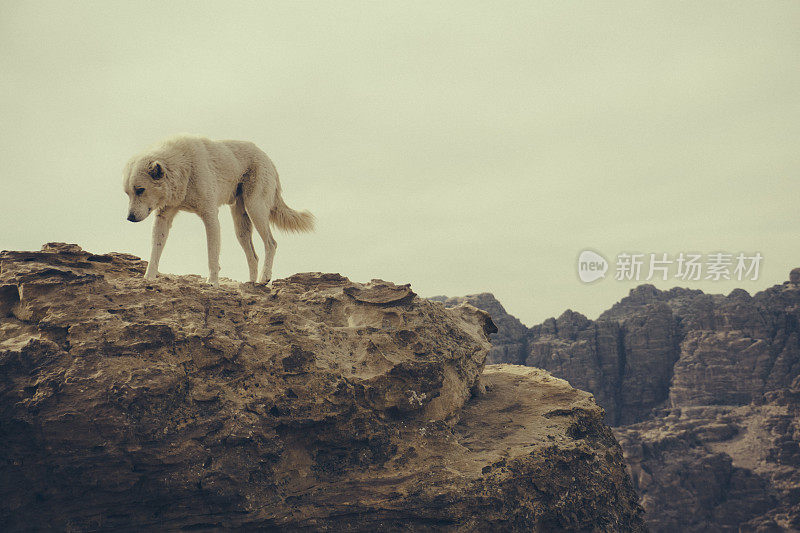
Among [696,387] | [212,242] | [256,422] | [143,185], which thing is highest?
[143,185]

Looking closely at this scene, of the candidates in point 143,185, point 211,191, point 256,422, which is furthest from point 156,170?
point 256,422

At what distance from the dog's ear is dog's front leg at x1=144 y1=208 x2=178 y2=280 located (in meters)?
0.68

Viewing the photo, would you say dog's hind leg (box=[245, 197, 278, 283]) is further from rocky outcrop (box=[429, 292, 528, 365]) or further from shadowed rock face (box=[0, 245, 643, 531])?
rocky outcrop (box=[429, 292, 528, 365])

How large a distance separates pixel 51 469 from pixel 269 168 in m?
5.40

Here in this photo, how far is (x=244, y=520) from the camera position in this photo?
6320 millimetres

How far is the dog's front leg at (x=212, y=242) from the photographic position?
8.45 meters

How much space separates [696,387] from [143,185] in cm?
6855

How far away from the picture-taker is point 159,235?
833 cm

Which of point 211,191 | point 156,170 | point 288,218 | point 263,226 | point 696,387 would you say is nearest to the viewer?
point 156,170

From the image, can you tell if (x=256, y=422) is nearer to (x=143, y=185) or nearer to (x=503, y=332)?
(x=143, y=185)

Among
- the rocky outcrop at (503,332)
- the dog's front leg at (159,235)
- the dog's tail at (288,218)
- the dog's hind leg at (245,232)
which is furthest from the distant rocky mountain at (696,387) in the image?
the dog's front leg at (159,235)

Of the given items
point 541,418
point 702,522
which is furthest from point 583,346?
point 541,418

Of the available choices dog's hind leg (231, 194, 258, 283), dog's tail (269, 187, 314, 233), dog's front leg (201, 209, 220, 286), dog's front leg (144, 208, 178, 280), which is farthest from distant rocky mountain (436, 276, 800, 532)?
dog's front leg (144, 208, 178, 280)

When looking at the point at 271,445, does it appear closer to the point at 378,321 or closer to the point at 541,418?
the point at 378,321
